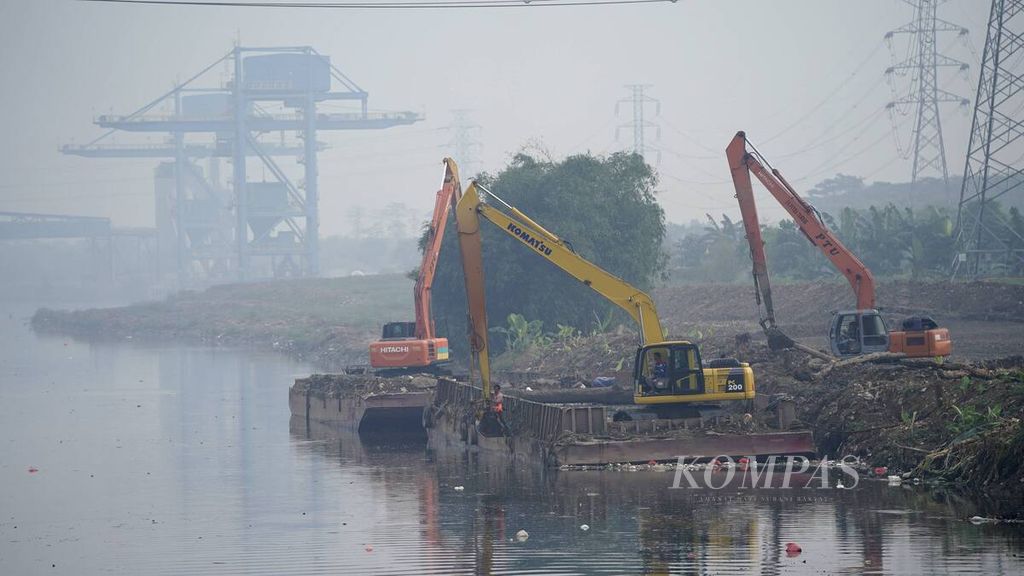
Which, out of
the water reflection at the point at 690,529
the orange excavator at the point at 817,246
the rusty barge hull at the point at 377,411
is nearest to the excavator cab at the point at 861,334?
the orange excavator at the point at 817,246

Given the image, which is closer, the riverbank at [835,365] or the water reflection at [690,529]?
the water reflection at [690,529]

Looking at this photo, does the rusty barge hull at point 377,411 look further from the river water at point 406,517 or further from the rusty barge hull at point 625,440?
the rusty barge hull at point 625,440

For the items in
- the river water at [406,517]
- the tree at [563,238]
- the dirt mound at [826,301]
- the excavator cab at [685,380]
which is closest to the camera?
the river water at [406,517]

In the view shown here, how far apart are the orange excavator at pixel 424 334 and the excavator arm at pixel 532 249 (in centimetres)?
809

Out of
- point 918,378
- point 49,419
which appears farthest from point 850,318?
point 49,419

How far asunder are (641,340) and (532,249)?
122 inches

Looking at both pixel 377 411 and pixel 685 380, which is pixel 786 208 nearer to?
pixel 685 380

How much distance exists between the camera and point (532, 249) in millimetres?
31031

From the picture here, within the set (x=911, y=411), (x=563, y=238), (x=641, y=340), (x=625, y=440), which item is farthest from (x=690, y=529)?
(x=563, y=238)

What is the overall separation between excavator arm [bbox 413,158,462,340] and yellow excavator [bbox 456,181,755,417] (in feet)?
21.3

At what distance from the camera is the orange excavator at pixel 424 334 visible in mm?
39438

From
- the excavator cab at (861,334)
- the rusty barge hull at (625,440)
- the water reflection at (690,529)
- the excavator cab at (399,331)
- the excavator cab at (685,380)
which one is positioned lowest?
the water reflection at (690,529)

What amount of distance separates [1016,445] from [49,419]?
32594 mm

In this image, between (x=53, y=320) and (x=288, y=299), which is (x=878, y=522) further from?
(x=53, y=320)
